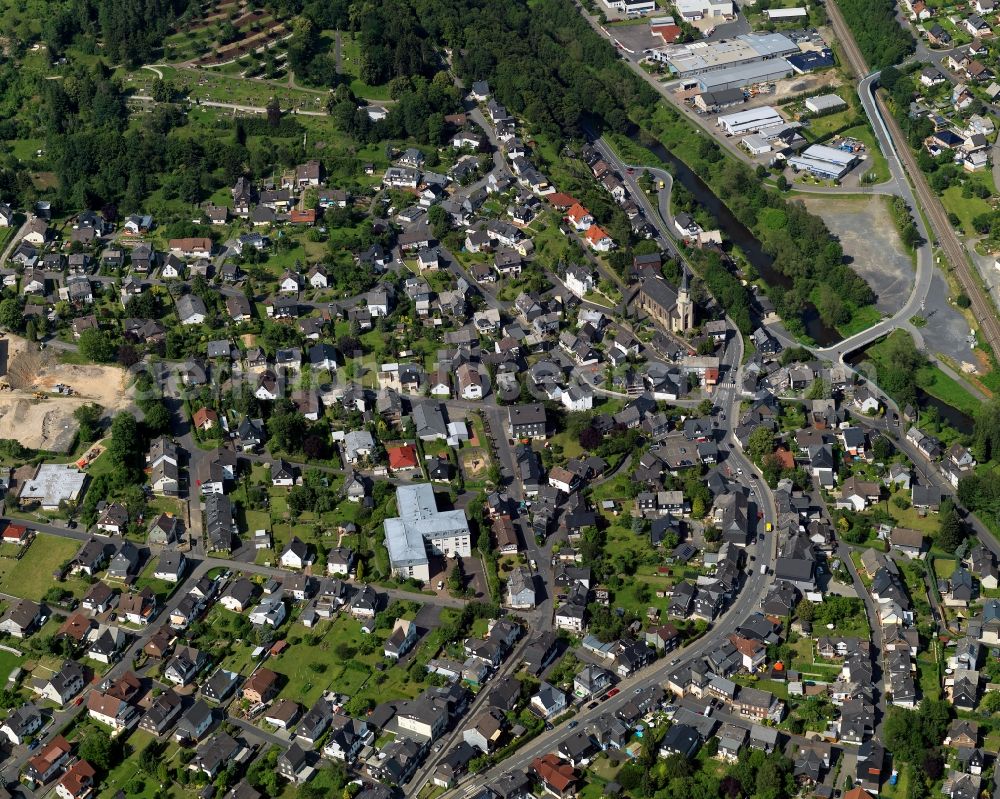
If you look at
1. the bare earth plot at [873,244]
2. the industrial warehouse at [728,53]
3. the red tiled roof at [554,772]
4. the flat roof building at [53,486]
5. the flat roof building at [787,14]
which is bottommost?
the bare earth plot at [873,244]

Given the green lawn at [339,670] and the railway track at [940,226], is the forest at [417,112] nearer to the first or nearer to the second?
the railway track at [940,226]

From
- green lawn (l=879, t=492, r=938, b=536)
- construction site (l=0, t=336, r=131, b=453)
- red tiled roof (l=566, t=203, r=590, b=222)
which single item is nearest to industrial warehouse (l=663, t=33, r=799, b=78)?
red tiled roof (l=566, t=203, r=590, b=222)

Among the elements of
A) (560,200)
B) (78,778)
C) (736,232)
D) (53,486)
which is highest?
(560,200)

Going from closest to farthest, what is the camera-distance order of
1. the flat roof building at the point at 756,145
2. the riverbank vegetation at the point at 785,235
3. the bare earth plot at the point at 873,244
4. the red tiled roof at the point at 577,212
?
the riverbank vegetation at the point at 785,235 < the bare earth plot at the point at 873,244 < the red tiled roof at the point at 577,212 < the flat roof building at the point at 756,145

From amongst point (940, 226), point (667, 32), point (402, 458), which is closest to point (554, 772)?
point (402, 458)

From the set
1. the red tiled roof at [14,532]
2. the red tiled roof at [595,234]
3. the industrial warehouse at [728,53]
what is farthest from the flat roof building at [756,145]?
the red tiled roof at [14,532]

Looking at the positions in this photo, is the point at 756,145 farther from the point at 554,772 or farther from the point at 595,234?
the point at 554,772
